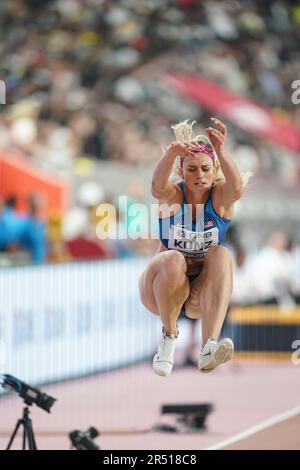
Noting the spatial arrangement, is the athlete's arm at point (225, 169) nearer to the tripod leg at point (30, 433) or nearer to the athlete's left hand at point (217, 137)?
the athlete's left hand at point (217, 137)

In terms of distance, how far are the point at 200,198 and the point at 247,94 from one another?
22574 mm

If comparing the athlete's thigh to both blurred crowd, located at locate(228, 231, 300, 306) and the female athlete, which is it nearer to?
the female athlete

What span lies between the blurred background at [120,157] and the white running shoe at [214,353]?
1.93 metres

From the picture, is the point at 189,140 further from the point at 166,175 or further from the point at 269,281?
the point at 269,281

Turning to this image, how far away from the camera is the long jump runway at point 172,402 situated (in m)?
12.0

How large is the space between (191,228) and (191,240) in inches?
2.3

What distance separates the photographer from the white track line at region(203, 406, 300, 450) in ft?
37.7

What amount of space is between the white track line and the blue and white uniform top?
452 cm

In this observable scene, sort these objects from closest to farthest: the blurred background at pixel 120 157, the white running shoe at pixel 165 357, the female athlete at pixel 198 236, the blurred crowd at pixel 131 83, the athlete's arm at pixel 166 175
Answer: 1. the athlete's arm at pixel 166 175
2. the female athlete at pixel 198 236
3. the white running shoe at pixel 165 357
4. the blurred background at pixel 120 157
5. the blurred crowd at pixel 131 83

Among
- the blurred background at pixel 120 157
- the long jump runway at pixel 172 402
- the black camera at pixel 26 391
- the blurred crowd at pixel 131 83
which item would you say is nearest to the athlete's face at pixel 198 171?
the blurred background at pixel 120 157

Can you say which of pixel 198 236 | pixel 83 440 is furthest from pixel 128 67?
pixel 198 236

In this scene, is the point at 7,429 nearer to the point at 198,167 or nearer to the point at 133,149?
the point at 198,167

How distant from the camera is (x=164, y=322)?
22.6 feet
